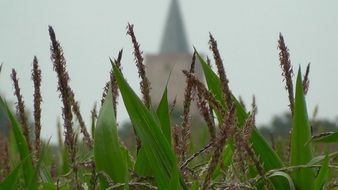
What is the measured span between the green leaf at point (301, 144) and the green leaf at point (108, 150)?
0.32 metres

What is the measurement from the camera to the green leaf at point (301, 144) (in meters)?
A: 1.10

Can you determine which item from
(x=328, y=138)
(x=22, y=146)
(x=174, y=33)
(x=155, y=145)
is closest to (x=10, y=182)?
(x=22, y=146)

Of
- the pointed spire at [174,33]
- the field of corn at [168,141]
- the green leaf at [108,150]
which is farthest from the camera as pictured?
the pointed spire at [174,33]

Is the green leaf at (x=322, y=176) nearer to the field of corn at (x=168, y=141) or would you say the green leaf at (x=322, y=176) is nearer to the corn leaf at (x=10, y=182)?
the field of corn at (x=168, y=141)

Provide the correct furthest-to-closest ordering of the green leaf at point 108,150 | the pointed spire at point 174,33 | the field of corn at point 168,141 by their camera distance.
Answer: the pointed spire at point 174,33 < the green leaf at point 108,150 < the field of corn at point 168,141

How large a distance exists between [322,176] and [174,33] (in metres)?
95.6

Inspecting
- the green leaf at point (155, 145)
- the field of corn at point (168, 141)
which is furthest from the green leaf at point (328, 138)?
the green leaf at point (155, 145)

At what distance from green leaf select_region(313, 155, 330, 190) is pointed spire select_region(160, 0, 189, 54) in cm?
9464

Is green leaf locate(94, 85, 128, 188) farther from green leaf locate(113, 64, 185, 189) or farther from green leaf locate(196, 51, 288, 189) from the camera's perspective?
green leaf locate(196, 51, 288, 189)

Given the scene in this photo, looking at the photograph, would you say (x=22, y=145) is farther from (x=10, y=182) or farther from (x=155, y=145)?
(x=155, y=145)

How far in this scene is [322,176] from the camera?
1048 mm

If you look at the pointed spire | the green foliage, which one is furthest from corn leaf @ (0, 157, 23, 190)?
the pointed spire

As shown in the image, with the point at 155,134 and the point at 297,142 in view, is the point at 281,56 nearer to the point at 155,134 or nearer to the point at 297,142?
the point at 297,142

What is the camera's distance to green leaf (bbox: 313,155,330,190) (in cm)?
102
